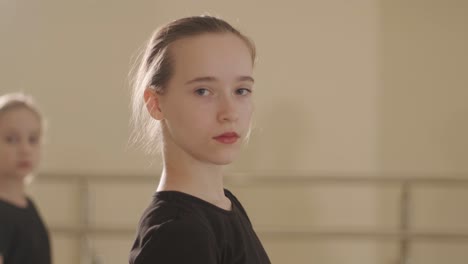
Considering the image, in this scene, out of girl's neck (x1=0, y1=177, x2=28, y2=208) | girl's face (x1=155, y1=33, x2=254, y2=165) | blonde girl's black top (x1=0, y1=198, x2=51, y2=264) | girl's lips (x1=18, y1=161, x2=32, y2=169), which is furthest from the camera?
girl's lips (x1=18, y1=161, x2=32, y2=169)

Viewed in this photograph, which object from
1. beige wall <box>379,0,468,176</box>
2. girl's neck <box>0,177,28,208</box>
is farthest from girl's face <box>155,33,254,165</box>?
beige wall <box>379,0,468,176</box>

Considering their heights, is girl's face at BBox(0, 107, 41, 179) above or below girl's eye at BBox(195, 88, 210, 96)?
above

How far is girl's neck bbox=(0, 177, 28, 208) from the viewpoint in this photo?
263 cm

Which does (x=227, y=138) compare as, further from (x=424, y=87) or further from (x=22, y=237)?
(x=424, y=87)

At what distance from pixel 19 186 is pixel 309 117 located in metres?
1.79

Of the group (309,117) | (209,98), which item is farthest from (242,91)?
(309,117)

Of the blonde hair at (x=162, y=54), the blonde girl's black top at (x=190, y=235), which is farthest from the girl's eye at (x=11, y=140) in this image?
the blonde girl's black top at (x=190, y=235)

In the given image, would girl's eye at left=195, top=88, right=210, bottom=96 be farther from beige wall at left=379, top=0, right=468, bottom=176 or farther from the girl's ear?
beige wall at left=379, top=0, right=468, bottom=176

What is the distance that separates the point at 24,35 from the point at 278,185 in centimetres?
147

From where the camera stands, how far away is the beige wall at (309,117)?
4.11 m

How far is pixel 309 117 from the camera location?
4.15 metres

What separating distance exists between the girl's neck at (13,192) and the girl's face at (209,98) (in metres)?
1.67

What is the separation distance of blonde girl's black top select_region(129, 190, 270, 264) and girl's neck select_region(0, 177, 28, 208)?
169 cm

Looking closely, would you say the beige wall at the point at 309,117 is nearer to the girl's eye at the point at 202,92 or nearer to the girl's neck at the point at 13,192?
the girl's neck at the point at 13,192
